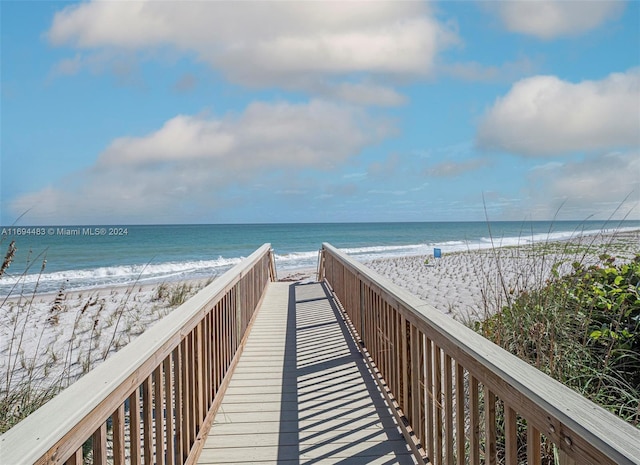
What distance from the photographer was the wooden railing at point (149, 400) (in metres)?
1.08

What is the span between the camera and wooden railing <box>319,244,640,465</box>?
106cm

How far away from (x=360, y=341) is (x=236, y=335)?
1380mm

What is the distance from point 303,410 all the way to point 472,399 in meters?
1.90

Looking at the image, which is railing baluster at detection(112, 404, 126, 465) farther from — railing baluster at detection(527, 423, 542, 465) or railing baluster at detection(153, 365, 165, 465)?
railing baluster at detection(527, 423, 542, 465)

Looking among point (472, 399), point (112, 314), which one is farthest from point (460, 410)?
point (112, 314)

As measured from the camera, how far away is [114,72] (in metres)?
18.1

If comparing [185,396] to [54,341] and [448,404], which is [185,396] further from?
[54,341]

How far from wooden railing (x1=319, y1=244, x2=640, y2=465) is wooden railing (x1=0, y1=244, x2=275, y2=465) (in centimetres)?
129

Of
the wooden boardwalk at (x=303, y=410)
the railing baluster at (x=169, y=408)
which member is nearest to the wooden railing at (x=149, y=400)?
the railing baluster at (x=169, y=408)

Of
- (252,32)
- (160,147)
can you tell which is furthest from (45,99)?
(160,147)

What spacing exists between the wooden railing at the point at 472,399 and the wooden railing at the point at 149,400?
1.29 metres

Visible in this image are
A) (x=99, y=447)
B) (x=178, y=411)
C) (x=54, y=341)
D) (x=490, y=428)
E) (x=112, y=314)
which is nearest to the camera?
(x=99, y=447)

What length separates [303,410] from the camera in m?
3.37

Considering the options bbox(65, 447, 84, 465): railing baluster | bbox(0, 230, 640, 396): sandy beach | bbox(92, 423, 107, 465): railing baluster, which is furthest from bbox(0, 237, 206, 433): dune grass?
bbox(65, 447, 84, 465): railing baluster
